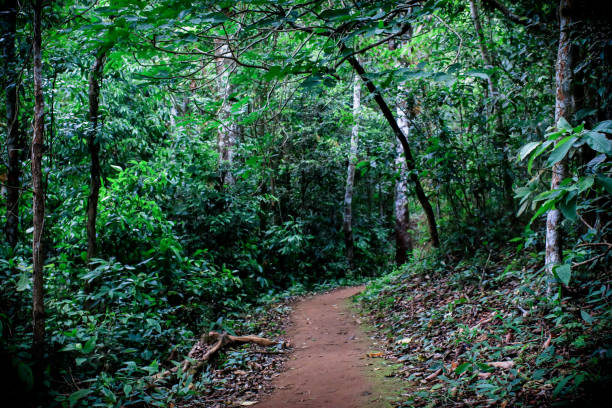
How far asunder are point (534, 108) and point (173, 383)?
247 inches

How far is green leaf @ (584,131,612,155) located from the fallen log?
448cm

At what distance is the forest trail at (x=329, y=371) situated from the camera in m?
3.73

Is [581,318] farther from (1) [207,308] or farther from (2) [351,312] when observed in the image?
(1) [207,308]

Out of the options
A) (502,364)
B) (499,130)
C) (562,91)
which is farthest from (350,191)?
(502,364)

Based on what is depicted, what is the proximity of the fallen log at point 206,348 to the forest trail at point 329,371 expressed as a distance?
63 cm

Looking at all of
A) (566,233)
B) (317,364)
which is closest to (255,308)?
(317,364)

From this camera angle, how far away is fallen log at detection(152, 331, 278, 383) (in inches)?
191

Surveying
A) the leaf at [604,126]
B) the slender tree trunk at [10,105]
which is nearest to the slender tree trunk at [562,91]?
the leaf at [604,126]

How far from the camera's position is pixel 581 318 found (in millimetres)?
3646

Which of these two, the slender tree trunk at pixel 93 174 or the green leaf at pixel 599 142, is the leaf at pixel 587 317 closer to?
the green leaf at pixel 599 142

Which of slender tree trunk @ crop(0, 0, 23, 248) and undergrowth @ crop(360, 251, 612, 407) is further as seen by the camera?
slender tree trunk @ crop(0, 0, 23, 248)

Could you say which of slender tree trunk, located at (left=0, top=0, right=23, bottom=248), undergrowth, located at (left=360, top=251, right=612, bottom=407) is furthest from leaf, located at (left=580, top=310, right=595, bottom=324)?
slender tree trunk, located at (left=0, top=0, right=23, bottom=248)

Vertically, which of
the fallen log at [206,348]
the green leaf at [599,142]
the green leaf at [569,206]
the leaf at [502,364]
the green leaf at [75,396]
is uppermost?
the green leaf at [599,142]

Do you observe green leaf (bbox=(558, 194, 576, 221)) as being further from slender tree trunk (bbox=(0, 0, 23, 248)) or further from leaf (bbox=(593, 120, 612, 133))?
slender tree trunk (bbox=(0, 0, 23, 248))
